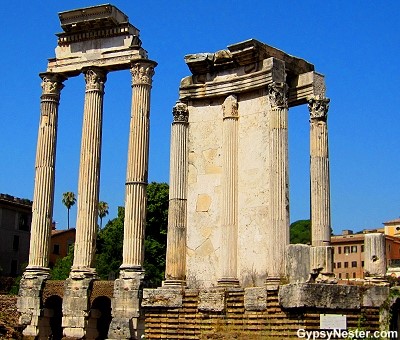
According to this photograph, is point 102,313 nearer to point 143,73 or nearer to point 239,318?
point 143,73


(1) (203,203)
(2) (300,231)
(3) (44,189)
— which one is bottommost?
(1) (203,203)

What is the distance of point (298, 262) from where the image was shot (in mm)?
12031

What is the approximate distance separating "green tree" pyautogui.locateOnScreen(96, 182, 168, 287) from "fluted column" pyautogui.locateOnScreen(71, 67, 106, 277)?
16.3 metres

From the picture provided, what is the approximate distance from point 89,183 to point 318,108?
2304 cm

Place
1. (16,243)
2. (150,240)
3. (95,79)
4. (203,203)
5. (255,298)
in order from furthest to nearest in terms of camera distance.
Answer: (16,243) < (150,240) < (95,79) < (203,203) < (255,298)

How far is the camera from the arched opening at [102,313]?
37972 millimetres

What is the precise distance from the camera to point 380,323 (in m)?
11.6

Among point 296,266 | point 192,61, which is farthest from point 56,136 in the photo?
point 296,266

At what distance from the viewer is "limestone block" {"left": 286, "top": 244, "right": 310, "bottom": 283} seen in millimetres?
11891

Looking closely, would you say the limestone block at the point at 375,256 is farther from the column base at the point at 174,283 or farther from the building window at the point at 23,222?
the building window at the point at 23,222

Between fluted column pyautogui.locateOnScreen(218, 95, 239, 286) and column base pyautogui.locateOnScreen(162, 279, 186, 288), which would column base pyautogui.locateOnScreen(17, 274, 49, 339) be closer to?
column base pyautogui.locateOnScreen(162, 279, 186, 288)

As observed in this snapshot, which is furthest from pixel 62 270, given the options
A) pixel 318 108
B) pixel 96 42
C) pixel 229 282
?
pixel 229 282

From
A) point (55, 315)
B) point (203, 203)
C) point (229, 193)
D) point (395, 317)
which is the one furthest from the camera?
point (55, 315)

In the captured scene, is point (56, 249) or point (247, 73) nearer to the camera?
point (247, 73)
